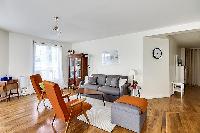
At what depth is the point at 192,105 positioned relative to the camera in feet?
14.8

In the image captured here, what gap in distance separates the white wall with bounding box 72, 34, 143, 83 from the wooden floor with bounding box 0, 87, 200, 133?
1.64 m

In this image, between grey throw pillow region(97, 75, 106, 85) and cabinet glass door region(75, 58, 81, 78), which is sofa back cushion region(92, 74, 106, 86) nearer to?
grey throw pillow region(97, 75, 106, 85)

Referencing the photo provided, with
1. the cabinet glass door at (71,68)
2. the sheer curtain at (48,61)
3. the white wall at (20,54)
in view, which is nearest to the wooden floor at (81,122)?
the white wall at (20,54)

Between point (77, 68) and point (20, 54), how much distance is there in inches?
97.6

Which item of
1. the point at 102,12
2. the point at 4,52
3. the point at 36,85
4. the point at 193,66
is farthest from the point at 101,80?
the point at 193,66

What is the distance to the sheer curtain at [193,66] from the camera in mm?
8664

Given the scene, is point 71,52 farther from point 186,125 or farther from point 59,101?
point 186,125

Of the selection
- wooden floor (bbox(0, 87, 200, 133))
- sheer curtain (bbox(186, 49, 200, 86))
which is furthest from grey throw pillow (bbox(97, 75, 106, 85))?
sheer curtain (bbox(186, 49, 200, 86))

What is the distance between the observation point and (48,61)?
22.0 ft

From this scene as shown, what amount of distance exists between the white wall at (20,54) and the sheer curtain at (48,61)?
266 mm

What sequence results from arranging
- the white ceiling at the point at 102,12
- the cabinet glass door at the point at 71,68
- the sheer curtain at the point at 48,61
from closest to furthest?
the white ceiling at the point at 102,12
the sheer curtain at the point at 48,61
the cabinet glass door at the point at 71,68

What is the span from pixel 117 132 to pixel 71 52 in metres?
5.35

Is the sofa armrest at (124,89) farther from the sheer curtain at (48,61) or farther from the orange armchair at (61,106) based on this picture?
the sheer curtain at (48,61)

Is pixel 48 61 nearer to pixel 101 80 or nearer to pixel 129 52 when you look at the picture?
pixel 101 80
